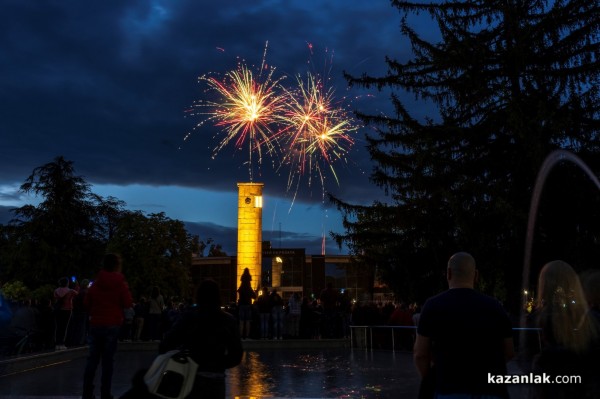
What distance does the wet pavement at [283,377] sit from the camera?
34.0ft

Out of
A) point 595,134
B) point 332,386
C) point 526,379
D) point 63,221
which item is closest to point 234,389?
point 332,386

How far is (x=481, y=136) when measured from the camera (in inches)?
916

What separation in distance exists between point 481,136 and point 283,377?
44.9 feet

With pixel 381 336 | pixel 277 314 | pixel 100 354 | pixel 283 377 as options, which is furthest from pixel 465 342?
pixel 277 314

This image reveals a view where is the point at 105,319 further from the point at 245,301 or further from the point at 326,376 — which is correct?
the point at 245,301

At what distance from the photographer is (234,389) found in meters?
11.0

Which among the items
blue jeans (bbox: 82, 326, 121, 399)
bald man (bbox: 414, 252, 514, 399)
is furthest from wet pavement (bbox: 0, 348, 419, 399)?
bald man (bbox: 414, 252, 514, 399)

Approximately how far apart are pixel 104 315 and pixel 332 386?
430cm

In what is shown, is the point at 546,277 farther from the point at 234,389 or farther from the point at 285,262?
the point at 285,262

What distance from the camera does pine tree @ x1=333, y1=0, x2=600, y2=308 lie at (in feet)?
70.4

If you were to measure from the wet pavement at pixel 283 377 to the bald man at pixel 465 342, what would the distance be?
5774 mm

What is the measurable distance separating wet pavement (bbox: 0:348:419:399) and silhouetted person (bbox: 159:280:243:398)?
4709 millimetres

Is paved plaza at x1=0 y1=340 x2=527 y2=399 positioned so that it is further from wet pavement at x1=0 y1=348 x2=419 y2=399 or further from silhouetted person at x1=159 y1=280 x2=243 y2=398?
silhouetted person at x1=159 y1=280 x2=243 y2=398

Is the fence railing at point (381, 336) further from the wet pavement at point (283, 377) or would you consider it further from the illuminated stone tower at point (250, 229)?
the illuminated stone tower at point (250, 229)
